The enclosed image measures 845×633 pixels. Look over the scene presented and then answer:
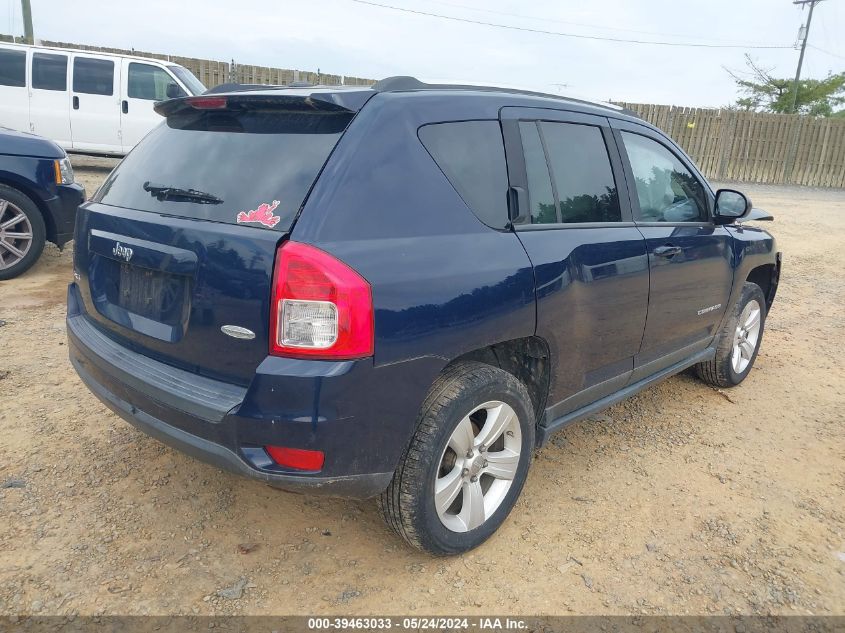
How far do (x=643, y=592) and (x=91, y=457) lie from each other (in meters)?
2.64

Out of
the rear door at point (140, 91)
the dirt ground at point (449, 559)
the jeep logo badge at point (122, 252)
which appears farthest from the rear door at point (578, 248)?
the rear door at point (140, 91)

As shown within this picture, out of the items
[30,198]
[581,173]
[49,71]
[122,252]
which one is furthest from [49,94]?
[581,173]

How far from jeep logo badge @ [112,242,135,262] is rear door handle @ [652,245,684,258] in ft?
8.13

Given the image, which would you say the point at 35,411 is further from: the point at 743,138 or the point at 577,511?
the point at 743,138

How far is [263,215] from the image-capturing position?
2.15 m

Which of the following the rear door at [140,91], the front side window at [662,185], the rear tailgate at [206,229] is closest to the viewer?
the rear tailgate at [206,229]

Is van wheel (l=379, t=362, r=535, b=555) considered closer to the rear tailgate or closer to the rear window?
the rear tailgate

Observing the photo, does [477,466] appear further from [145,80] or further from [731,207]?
[145,80]

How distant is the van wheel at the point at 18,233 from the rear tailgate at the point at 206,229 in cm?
364

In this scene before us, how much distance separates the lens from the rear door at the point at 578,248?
271 centimetres

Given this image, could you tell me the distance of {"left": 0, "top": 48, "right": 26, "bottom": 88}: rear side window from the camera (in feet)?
34.4

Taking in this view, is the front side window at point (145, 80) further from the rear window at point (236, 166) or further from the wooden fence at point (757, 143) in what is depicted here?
the rear window at point (236, 166)

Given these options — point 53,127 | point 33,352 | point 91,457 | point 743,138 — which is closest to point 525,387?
point 91,457

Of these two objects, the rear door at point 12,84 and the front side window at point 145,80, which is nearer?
the rear door at point 12,84
